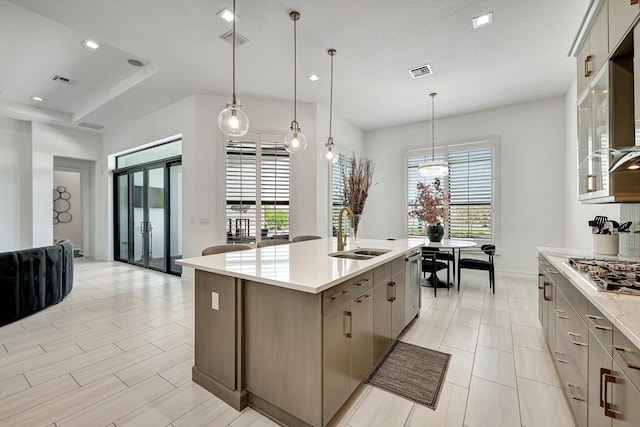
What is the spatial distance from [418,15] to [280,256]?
2.88m

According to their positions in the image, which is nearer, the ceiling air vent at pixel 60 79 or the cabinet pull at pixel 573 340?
the cabinet pull at pixel 573 340

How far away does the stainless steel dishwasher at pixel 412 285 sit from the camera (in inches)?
114

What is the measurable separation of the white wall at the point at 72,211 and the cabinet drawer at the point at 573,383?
37.8ft

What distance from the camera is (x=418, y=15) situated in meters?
2.92

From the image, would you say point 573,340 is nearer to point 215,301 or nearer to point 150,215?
point 215,301

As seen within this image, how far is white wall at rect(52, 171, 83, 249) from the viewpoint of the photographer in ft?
28.8

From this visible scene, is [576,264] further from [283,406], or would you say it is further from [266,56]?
[266,56]

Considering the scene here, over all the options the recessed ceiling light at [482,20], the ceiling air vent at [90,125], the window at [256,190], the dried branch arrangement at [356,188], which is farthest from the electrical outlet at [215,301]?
the ceiling air vent at [90,125]

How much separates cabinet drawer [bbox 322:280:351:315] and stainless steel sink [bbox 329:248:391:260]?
0.82m

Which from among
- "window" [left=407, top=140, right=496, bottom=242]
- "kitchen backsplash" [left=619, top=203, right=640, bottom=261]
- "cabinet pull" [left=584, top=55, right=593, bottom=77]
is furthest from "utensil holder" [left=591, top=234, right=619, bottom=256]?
"window" [left=407, top=140, right=496, bottom=242]

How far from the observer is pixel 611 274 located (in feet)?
5.29

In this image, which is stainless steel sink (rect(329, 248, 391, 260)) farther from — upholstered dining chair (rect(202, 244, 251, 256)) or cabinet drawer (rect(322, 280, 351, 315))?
upholstered dining chair (rect(202, 244, 251, 256))

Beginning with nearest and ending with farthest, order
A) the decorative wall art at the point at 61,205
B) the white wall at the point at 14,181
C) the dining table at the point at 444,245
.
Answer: the dining table at the point at 444,245
the white wall at the point at 14,181
the decorative wall art at the point at 61,205

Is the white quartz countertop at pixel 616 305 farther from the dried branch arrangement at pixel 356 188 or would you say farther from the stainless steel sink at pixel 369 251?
the dried branch arrangement at pixel 356 188
